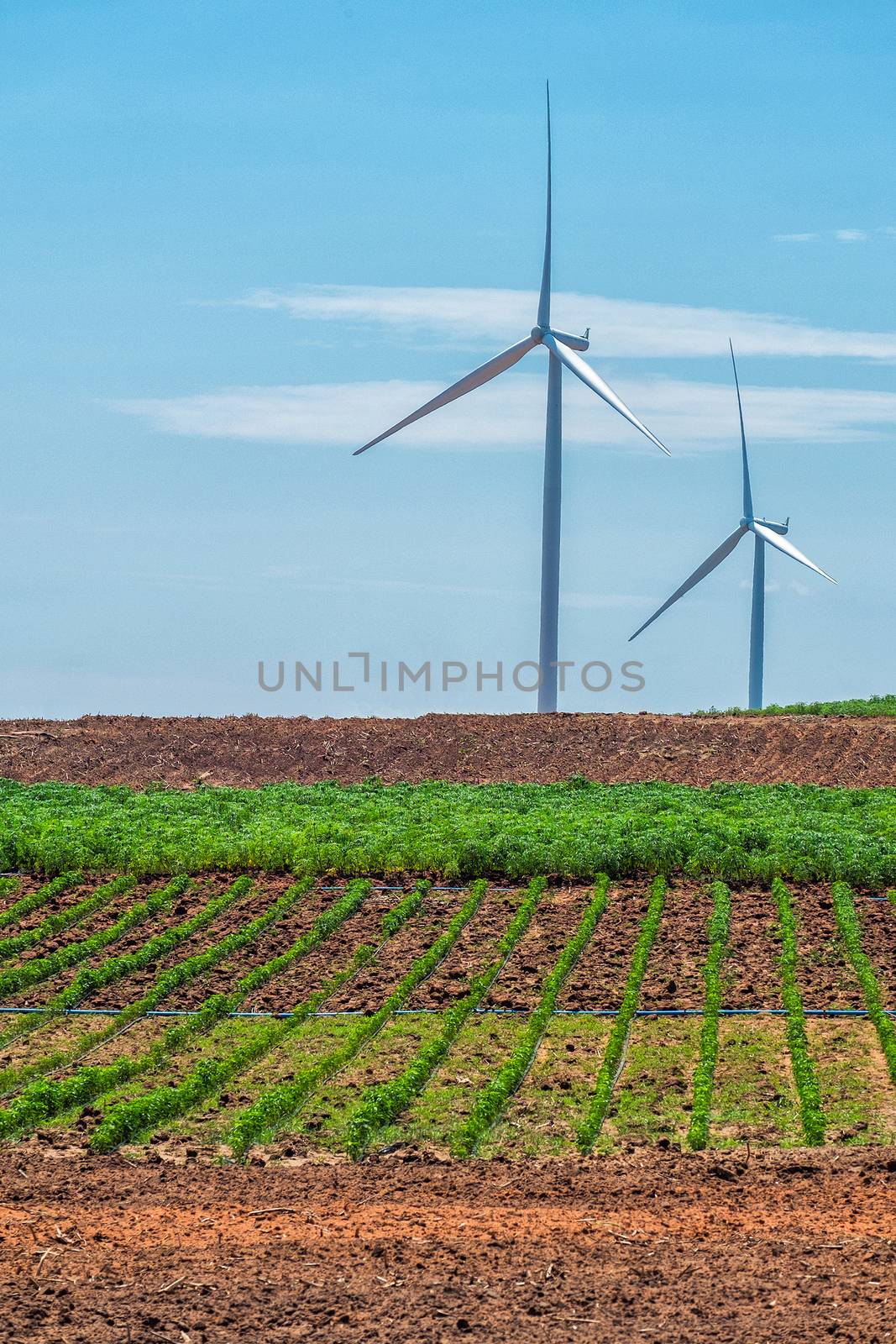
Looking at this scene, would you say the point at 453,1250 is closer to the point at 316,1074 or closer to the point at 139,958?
the point at 316,1074

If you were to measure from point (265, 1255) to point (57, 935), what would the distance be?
35.4 feet

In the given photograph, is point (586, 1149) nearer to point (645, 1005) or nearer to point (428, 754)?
point (645, 1005)

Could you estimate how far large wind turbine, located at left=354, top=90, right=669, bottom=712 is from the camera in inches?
1547

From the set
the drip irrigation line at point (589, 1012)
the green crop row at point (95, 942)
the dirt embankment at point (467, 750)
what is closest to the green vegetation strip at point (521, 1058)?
the drip irrigation line at point (589, 1012)

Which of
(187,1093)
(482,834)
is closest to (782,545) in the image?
(482,834)

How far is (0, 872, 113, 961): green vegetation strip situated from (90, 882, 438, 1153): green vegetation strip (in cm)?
457

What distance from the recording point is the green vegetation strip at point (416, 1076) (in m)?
12.3

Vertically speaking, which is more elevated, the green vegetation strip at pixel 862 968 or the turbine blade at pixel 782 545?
the turbine blade at pixel 782 545

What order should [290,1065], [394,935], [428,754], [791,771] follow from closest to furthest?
[290,1065]
[394,935]
[791,771]
[428,754]

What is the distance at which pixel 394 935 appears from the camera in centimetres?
1875

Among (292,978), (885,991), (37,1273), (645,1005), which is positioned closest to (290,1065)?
(292,978)

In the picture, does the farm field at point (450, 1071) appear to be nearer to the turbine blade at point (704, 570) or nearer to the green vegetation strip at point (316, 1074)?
the green vegetation strip at point (316, 1074)

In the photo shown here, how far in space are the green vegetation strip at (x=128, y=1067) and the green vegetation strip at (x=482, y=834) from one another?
132 inches

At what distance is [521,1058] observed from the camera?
13992 millimetres
